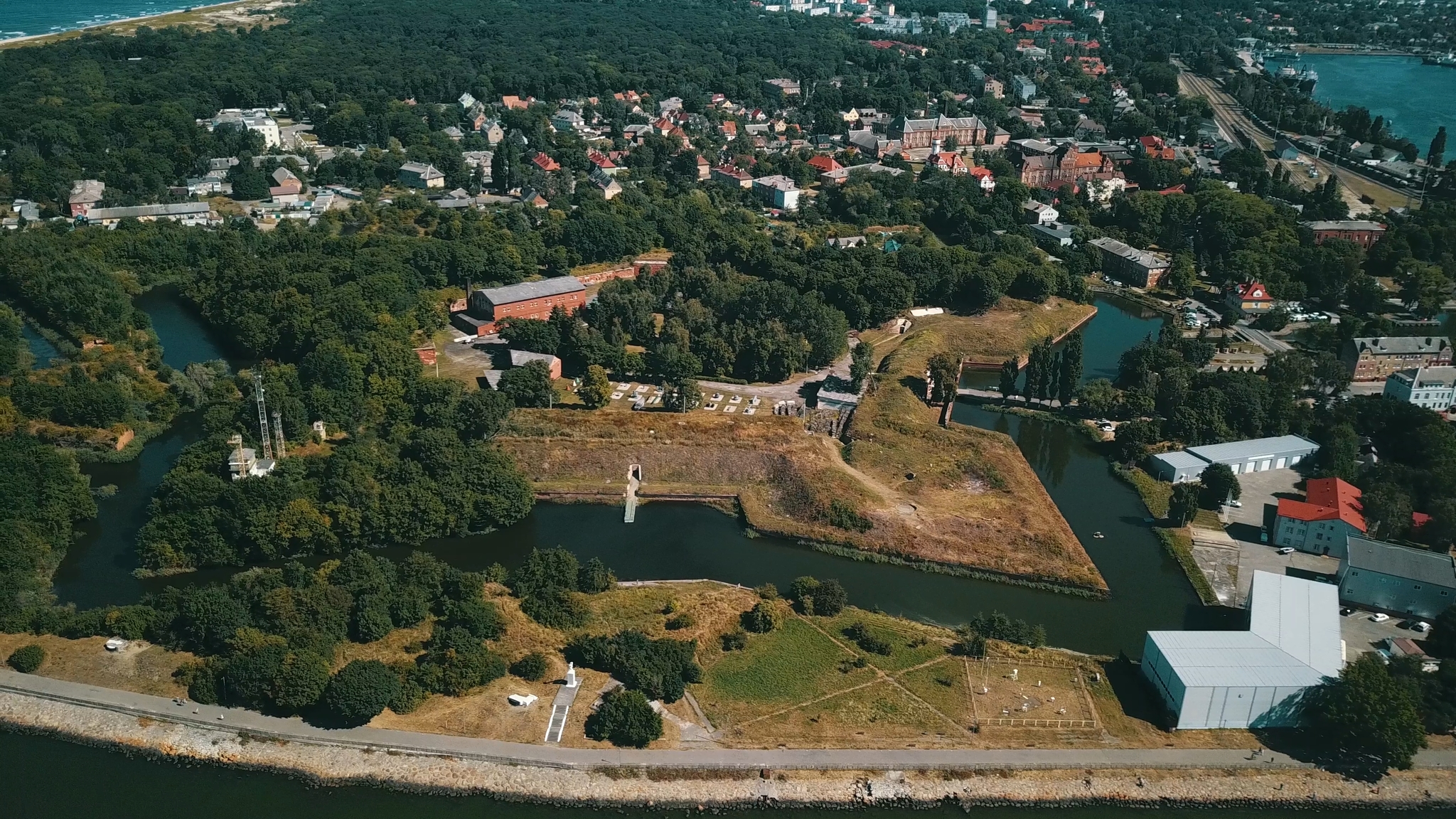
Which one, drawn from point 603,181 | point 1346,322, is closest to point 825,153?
point 603,181

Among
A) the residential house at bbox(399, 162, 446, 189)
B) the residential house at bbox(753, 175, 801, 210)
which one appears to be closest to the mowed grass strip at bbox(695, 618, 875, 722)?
the residential house at bbox(753, 175, 801, 210)

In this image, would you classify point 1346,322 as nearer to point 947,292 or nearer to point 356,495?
point 947,292

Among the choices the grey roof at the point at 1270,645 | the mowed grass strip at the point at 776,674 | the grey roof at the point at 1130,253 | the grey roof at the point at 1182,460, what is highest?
the grey roof at the point at 1130,253

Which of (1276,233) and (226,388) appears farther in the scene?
(1276,233)

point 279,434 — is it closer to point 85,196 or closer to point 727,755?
point 727,755

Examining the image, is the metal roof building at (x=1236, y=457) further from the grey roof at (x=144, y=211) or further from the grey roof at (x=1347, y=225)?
the grey roof at (x=144, y=211)

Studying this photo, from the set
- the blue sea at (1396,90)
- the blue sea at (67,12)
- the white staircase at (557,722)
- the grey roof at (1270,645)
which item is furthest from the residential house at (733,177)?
the blue sea at (67,12)
